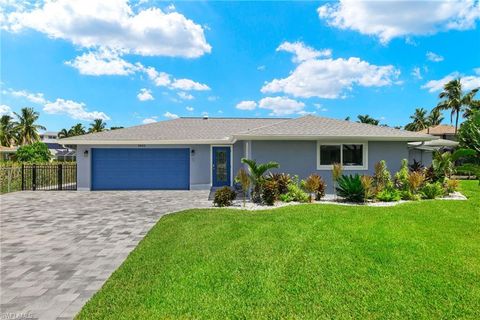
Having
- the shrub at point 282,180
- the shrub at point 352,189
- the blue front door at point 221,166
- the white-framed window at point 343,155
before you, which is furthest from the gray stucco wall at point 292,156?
the blue front door at point 221,166

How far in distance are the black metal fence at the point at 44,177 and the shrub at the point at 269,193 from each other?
12584mm

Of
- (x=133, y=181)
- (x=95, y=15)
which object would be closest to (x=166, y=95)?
(x=133, y=181)

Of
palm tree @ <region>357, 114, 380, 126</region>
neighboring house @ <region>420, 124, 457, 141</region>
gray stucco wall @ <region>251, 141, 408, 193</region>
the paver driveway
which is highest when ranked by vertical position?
palm tree @ <region>357, 114, 380, 126</region>

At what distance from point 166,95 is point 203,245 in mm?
18943

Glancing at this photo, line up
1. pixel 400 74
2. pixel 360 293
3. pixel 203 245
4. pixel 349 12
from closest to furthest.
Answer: pixel 360 293 → pixel 203 245 → pixel 349 12 → pixel 400 74

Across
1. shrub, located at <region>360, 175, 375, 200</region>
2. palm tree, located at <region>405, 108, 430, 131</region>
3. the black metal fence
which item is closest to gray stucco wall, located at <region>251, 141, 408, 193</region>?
shrub, located at <region>360, 175, 375, 200</region>

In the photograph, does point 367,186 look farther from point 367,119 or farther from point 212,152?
point 367,119

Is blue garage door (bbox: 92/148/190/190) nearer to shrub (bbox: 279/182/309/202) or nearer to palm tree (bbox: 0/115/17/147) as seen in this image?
shrub (bbox: 279/182/309/202)

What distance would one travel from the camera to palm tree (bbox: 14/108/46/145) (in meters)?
57.7

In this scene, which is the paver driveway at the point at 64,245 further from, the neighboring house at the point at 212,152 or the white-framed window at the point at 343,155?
the white-framed window at the point at 343,155

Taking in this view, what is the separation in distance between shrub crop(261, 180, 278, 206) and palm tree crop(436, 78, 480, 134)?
4308 centimetres

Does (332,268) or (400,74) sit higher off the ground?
(400,74)

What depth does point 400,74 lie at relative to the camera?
18.0m

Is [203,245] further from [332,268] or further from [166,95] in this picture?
[166,95]
